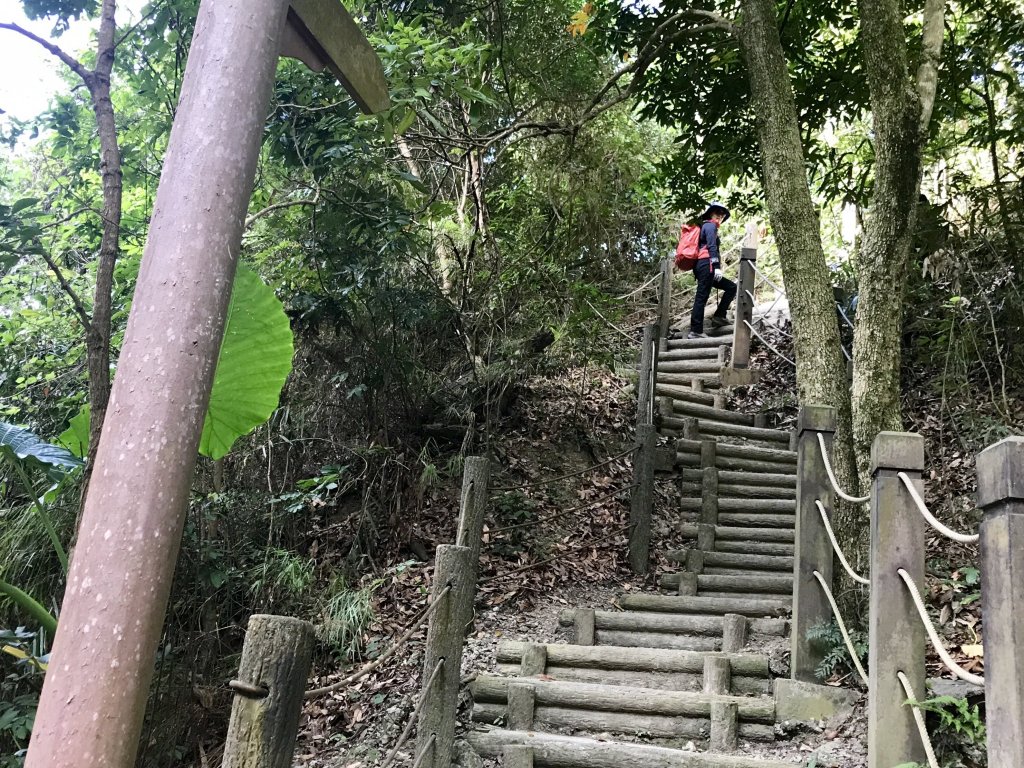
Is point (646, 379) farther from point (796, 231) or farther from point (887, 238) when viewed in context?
point (887, 238)

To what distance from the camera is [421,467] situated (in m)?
7.39

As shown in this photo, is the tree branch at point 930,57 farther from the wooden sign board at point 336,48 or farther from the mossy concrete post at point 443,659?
the mossy concrete post at point 443,659

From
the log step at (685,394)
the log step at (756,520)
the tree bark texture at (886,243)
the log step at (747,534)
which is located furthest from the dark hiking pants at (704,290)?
the tree bark texture at (886,243)

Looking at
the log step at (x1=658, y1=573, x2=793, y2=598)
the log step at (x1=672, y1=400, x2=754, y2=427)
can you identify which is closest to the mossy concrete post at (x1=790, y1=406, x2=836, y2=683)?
the log step at (x1=658, y1=573, x2=793, y2=598)

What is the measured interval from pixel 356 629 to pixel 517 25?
559 cm

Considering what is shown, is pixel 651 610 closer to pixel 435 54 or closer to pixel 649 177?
pixel 435 54

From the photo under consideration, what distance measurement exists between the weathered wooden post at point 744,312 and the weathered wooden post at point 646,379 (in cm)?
259

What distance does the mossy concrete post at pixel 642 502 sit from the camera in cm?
700

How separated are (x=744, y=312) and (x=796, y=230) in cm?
559

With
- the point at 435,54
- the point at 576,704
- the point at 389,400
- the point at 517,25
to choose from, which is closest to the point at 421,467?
the point at 389,400

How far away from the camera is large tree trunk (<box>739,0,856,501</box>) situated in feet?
16.4

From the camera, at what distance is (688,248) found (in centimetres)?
1128

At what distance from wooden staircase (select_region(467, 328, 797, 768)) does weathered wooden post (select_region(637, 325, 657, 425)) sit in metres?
0.81

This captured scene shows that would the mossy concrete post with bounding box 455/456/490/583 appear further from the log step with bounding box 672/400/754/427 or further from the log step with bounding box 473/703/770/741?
the log step with bounding box 672/400/754/427
